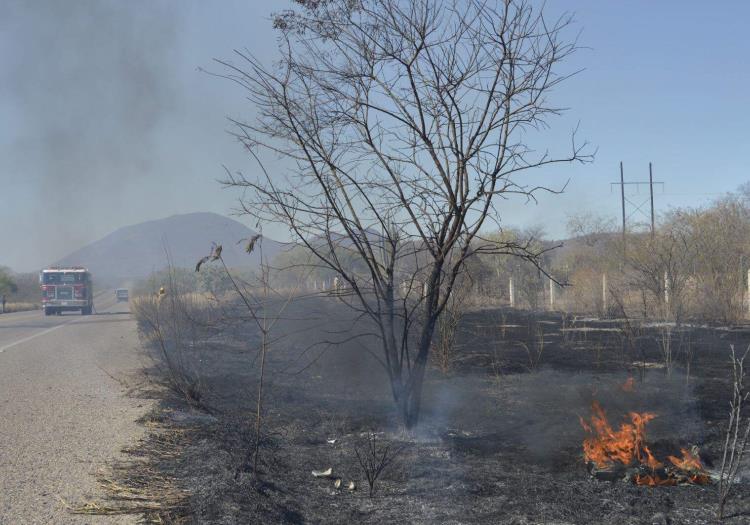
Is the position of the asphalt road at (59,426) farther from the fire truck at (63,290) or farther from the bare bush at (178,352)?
the fire truck at (63,290)

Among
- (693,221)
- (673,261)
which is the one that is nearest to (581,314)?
(673,261)

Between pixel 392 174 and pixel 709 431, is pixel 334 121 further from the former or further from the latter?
pixel 709 431

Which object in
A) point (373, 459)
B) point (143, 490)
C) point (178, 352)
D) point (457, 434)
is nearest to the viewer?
point (143, 490)

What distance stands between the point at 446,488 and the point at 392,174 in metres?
2.87

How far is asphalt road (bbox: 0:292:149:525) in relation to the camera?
199 inches

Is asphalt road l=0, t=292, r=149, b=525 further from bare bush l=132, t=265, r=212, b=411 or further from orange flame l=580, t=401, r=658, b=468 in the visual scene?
orange flame l=580, t=401, r=658, b=468

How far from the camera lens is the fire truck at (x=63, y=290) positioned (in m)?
37.9

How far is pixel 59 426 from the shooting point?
7.66 metres

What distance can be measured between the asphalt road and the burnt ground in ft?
1.61

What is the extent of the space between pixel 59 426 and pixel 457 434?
4024 mm

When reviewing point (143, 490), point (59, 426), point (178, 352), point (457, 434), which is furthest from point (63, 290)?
point (143, 490)

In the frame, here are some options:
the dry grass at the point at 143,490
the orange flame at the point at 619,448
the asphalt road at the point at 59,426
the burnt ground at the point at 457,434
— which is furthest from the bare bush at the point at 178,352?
the orange flame at the point at 619,448

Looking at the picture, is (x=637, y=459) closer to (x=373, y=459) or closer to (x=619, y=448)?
(x=619, y=448)

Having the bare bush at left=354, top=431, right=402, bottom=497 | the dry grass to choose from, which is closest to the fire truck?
the dry grass
